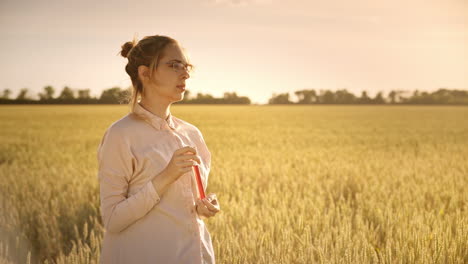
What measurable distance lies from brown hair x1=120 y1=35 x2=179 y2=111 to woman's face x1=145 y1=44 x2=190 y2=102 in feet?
0.08

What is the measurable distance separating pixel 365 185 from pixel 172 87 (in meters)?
4.20

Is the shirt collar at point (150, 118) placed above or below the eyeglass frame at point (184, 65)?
below

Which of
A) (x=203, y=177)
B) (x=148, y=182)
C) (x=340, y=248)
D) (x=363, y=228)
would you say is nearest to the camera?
(x=148, y=182)

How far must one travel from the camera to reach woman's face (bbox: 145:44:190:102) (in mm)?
1697

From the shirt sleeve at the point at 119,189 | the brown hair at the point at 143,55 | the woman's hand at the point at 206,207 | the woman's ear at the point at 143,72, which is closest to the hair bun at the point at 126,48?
the brown hair at the point at 143,55

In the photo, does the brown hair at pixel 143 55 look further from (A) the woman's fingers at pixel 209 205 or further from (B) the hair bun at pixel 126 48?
(A) the woman's fingers at pixel 209 205

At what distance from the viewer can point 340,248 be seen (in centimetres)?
284

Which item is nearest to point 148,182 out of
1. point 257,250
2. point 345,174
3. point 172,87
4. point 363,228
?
point 172,87

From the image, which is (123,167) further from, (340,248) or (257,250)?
(340,248)

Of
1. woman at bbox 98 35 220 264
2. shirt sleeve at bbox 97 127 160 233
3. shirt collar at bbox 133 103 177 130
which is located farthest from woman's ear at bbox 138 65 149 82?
shirt sleeve at bbox 97 127 160 233

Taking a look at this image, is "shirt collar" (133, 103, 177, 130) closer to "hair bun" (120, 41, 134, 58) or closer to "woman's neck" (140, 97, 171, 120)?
"woman's neck" (140, 97, 171, 120)

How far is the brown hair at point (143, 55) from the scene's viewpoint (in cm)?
170

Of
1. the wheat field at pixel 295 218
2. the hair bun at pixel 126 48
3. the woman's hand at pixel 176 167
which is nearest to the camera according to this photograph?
the woman's hand at pixel 176 167

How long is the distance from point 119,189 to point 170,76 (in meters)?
0.53
